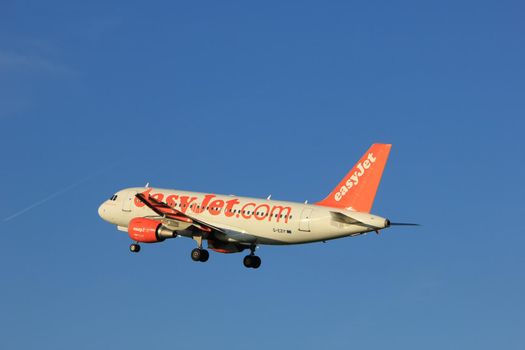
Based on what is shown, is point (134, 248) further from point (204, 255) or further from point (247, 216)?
point (247, 216)

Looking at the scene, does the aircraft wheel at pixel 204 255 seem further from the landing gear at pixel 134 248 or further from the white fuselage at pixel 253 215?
the landing gear at pixel 134 248

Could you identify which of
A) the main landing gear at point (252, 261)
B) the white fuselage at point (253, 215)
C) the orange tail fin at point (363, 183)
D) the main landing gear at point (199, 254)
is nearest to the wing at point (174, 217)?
the white fuselage at point (253, 215)

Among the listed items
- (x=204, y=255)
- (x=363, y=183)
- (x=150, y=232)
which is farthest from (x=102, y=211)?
(x=363, y=183)

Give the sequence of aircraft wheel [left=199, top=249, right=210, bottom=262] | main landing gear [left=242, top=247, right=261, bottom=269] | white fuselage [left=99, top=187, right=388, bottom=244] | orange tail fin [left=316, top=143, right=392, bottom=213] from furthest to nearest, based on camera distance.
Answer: main landing gear [left=242, top=247, right=261, bottom=269], aircraft wheel [left=199, top=249, right=210, bottom=262], orange tail fin [left=316, top=143, right=392, bottom=213], white fuselage [left=99, top=187, right=388, bottom=244]

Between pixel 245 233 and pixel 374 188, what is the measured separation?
11300 millimetres

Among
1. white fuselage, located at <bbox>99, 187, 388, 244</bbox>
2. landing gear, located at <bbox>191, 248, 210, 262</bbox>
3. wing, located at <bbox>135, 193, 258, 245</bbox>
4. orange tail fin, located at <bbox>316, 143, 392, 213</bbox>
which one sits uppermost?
orange tail fin, located at <bbox>316, 143, 392, 213</bbox>

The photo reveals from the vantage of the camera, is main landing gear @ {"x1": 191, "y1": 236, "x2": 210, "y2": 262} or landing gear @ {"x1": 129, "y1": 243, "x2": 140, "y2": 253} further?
landing gear @ {"x1": 129, "y1": 243, "x2": 140, "y2": 253}

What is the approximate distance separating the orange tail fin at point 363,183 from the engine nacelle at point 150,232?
13294mm

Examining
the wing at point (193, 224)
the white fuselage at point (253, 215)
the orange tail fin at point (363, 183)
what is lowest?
the wing at point (193, 224)

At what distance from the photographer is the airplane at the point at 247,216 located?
86.1 m

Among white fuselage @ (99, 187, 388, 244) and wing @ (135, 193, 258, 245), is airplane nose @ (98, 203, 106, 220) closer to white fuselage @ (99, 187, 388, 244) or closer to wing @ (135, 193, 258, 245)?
white fuselage @ (99, 187, 388, 244)

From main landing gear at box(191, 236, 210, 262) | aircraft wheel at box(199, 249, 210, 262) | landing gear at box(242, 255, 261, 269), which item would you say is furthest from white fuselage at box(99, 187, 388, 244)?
landing gear at box(242, 255, 261, 269)

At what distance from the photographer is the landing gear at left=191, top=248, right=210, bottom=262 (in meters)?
91.6

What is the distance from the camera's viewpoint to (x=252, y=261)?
3711 inches
